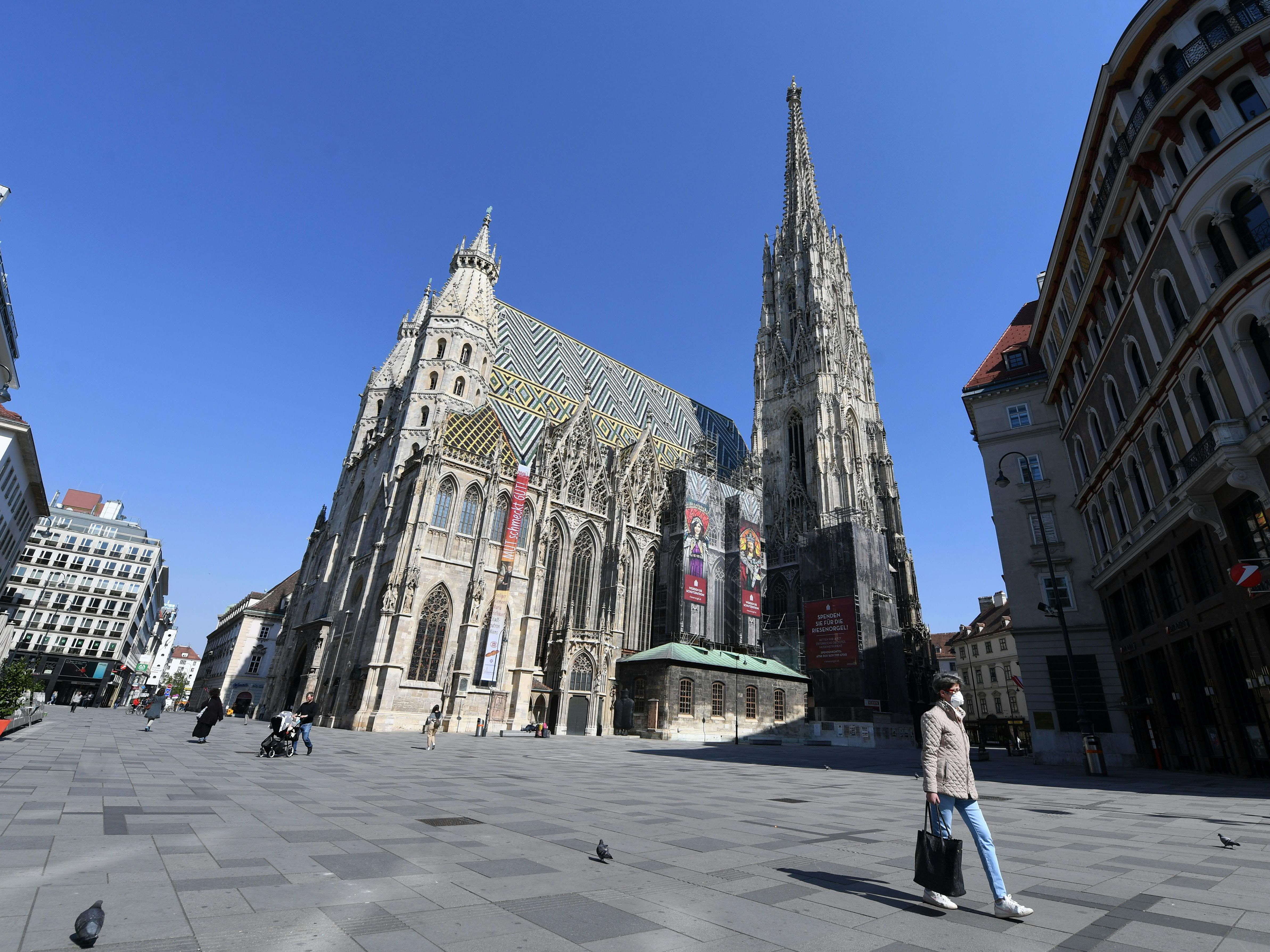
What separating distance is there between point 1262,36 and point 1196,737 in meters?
17.8

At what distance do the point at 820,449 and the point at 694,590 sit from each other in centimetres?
1921

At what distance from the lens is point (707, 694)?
122 ft

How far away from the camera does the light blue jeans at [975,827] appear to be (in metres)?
4.36

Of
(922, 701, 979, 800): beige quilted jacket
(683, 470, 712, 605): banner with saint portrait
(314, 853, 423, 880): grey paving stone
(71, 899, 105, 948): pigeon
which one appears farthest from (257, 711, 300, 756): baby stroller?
(683, 470, 712, 605): banner with saint portrait

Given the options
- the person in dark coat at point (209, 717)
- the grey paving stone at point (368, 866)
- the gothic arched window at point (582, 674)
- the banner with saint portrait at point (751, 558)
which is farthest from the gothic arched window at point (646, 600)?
the grey paving stone at point (368, 866)

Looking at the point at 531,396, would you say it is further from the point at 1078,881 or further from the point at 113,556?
the point at 113,556

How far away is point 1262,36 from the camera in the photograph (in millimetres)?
14094

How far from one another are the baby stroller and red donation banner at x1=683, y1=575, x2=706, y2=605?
29.9 metres

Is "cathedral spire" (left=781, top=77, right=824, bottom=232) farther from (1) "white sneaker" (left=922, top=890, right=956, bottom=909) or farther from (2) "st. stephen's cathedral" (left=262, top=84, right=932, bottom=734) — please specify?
(1) "white sneaker" (left=922, top=890, right=956, bottom=909)

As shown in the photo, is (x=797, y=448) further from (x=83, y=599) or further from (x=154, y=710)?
(x=83, y=599)

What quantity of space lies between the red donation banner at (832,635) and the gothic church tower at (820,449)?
5.90 ft

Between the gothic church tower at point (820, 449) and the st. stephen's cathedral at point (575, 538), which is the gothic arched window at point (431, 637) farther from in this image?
the gothic church tower at point (820, 449)

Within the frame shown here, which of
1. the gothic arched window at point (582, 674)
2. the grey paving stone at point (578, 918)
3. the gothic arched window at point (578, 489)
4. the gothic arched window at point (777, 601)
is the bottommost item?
the grey paving stone at point (578, 918)

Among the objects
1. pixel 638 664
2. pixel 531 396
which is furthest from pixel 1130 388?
pixel 531 396
